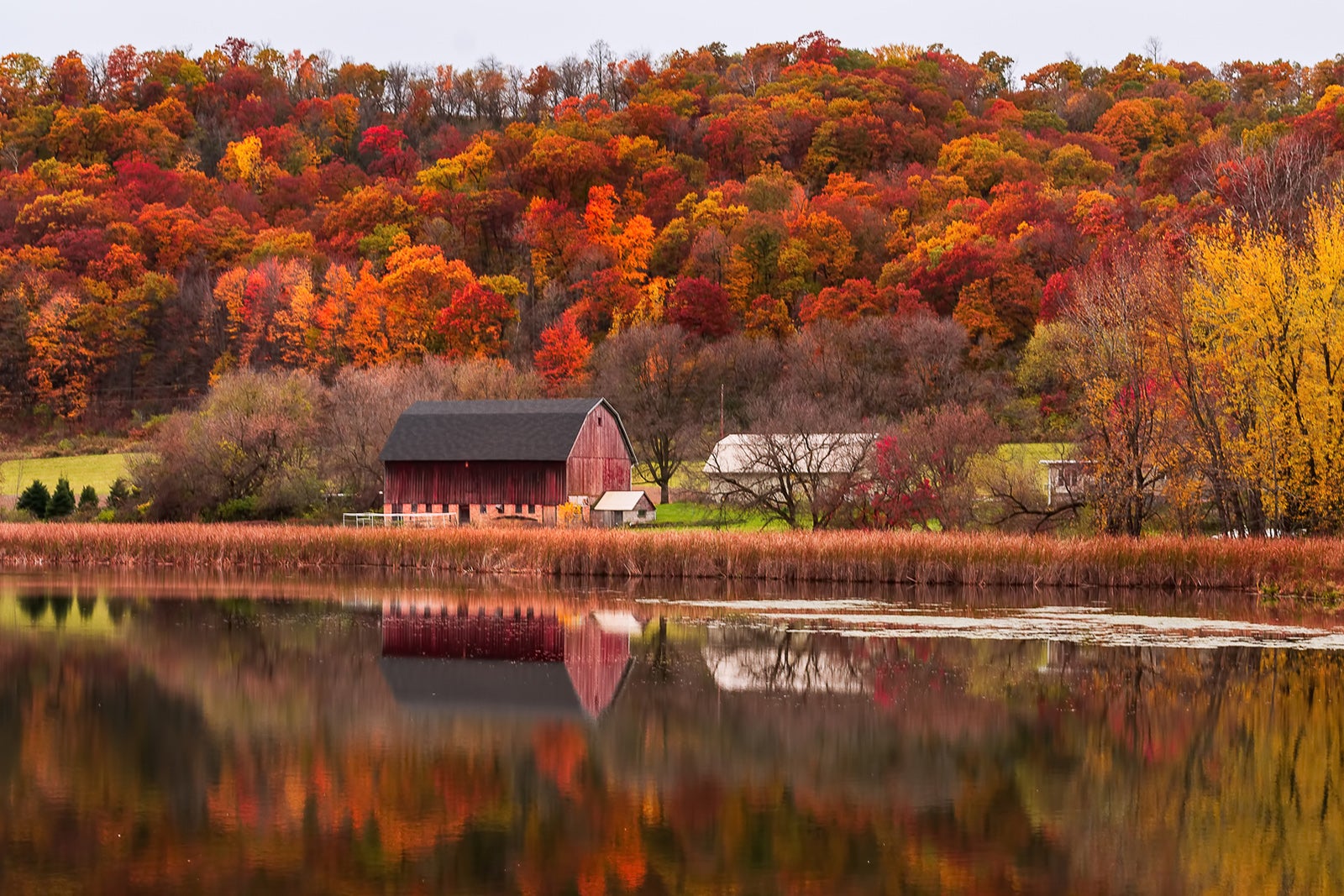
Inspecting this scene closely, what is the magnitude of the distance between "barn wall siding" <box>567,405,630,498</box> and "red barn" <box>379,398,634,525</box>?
6 centimetres

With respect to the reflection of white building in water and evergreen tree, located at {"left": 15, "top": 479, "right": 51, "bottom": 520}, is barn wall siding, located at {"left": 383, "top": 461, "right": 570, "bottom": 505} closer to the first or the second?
evergreen tree, located at {"left": 15, "top": 479, "right": 51, "bottom": 520}

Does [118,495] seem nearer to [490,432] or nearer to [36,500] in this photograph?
[36,500]

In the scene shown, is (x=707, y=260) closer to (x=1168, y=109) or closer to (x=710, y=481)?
(x=710, y=481)

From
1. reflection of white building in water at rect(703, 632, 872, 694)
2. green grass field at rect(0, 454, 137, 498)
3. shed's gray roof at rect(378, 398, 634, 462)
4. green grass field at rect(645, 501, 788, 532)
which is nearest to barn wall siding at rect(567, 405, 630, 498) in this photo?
shed's gray roof at rect(378, 398, 634, 462)

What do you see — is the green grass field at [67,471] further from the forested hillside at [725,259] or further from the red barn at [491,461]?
the red barn at [491,461]

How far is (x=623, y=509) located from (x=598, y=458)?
3.12 m

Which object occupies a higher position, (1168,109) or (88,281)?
(1168,109)

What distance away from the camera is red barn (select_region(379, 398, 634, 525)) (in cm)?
5166

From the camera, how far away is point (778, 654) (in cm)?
2102

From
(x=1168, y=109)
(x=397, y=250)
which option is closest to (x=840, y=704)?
(x=397, y=250)

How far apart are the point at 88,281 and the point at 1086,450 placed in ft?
212

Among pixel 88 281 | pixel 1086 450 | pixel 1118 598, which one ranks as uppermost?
pixel 88 281

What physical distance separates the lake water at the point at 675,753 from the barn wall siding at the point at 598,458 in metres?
26.6

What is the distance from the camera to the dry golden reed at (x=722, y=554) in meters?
29.7
